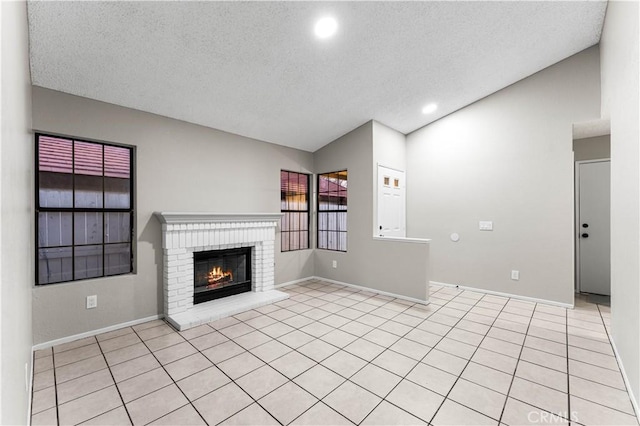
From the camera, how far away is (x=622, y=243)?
2.38m

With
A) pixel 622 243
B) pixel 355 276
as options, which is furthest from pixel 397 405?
pixel 355 276

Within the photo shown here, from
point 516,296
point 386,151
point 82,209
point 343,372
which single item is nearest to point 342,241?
point 386,151

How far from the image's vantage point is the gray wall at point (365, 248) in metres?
4.23

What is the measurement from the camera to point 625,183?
7.37 ft

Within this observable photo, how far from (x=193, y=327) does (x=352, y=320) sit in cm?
189

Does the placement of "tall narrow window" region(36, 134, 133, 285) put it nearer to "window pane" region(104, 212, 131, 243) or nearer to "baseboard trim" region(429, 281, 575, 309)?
"window pane" region(104, 212, 131, 243)

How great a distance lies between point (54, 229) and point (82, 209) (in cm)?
30

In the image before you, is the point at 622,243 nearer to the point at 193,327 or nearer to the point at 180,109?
the point at 193,327

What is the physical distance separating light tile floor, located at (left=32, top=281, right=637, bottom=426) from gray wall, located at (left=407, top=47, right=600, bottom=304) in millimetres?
902

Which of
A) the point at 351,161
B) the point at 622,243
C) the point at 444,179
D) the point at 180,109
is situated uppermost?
the point at 180,109

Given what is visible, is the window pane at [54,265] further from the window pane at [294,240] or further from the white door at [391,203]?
the white door at [391,203]

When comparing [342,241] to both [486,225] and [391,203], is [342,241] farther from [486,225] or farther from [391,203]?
[486,225]

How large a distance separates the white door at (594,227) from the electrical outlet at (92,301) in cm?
684

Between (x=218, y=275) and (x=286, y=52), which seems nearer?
(x=286, y=52)
